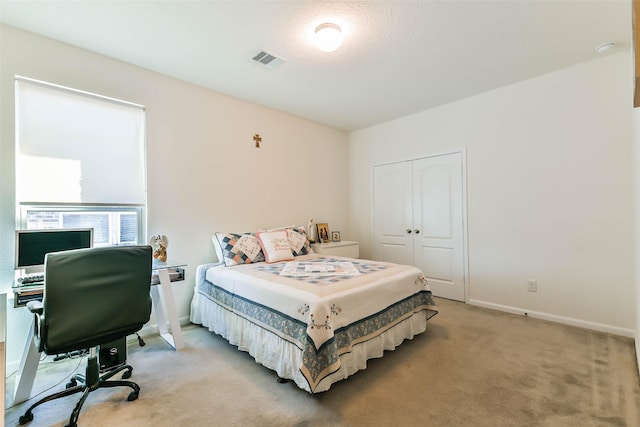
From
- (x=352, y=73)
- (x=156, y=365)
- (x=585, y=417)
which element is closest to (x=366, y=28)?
(x=352, y=73)

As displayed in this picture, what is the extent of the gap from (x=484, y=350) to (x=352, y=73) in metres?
2.92

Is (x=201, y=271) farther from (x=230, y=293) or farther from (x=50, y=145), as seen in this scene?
(x=50, y=145)

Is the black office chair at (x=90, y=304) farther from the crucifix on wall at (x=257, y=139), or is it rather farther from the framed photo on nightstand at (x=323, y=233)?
the framed photo on nightstand at (x=323, y=233)

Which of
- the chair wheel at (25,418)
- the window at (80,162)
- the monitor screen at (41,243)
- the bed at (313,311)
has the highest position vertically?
the window at (80,162)

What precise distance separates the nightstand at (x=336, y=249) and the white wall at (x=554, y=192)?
1.64 metres

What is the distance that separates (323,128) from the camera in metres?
4.73

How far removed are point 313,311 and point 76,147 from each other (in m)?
2.56

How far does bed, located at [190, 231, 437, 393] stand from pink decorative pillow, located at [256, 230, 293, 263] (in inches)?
7.1

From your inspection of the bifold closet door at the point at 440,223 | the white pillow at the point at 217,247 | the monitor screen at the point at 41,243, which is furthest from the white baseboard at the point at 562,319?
the monitor screen at the point at 41,243

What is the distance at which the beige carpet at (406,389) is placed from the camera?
1630 millimetres

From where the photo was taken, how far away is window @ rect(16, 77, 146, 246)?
229 cm

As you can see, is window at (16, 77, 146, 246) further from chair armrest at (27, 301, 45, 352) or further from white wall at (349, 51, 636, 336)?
white wall at (349, 51, 636, 336)

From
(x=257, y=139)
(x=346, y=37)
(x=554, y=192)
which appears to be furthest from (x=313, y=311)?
(x=554, y=192)

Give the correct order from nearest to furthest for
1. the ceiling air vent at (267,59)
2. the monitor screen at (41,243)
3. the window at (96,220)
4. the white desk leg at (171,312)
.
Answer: the monitor screen at (41,243)
the window at (96,220)
the white desk leg at (171,312)
the ceiling air vent at (267,59)
